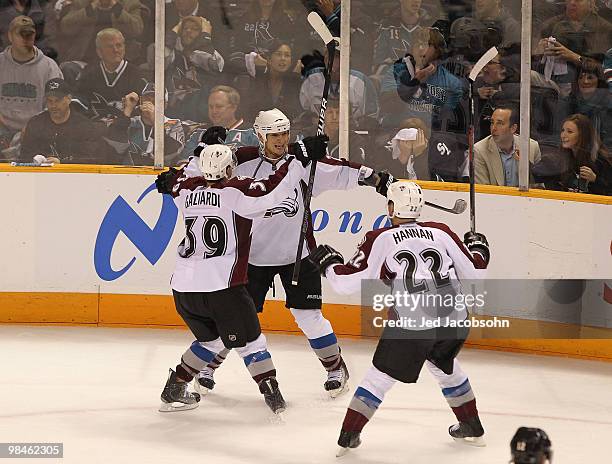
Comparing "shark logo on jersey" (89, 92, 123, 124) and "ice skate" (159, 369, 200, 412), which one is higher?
"shark logo on jersey" (89, 92, 123, 124)

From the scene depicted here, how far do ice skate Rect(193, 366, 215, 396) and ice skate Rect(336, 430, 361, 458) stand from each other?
3.53 feet

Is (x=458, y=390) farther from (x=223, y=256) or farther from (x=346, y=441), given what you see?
(x=223, y=256)

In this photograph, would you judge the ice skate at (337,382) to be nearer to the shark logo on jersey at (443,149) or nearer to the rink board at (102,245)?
the rink board at (102,245)

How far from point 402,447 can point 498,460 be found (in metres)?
0.36

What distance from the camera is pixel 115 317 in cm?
679

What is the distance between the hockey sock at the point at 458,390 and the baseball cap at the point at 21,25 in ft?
10.9

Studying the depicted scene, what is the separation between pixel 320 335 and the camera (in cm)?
545

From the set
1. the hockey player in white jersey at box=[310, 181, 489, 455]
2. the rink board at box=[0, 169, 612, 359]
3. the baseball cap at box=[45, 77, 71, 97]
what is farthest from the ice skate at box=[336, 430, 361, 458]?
the baseball cap at box=[45, 77, 71, 97]

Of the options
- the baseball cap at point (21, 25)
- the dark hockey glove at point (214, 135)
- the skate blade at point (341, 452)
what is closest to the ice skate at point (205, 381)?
the dark hockey glove at point (214, 135)

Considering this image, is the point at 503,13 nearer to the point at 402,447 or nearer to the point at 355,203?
the point at 355,203

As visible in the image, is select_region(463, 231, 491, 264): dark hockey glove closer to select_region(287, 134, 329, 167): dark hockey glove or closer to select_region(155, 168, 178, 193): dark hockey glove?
select_region(287, 134, 329, 167): dark hockey glove

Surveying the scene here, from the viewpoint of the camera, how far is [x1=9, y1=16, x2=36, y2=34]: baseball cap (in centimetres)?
688

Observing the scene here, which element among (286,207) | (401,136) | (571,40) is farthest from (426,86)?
(286,207)

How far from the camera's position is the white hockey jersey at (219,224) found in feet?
16.1
